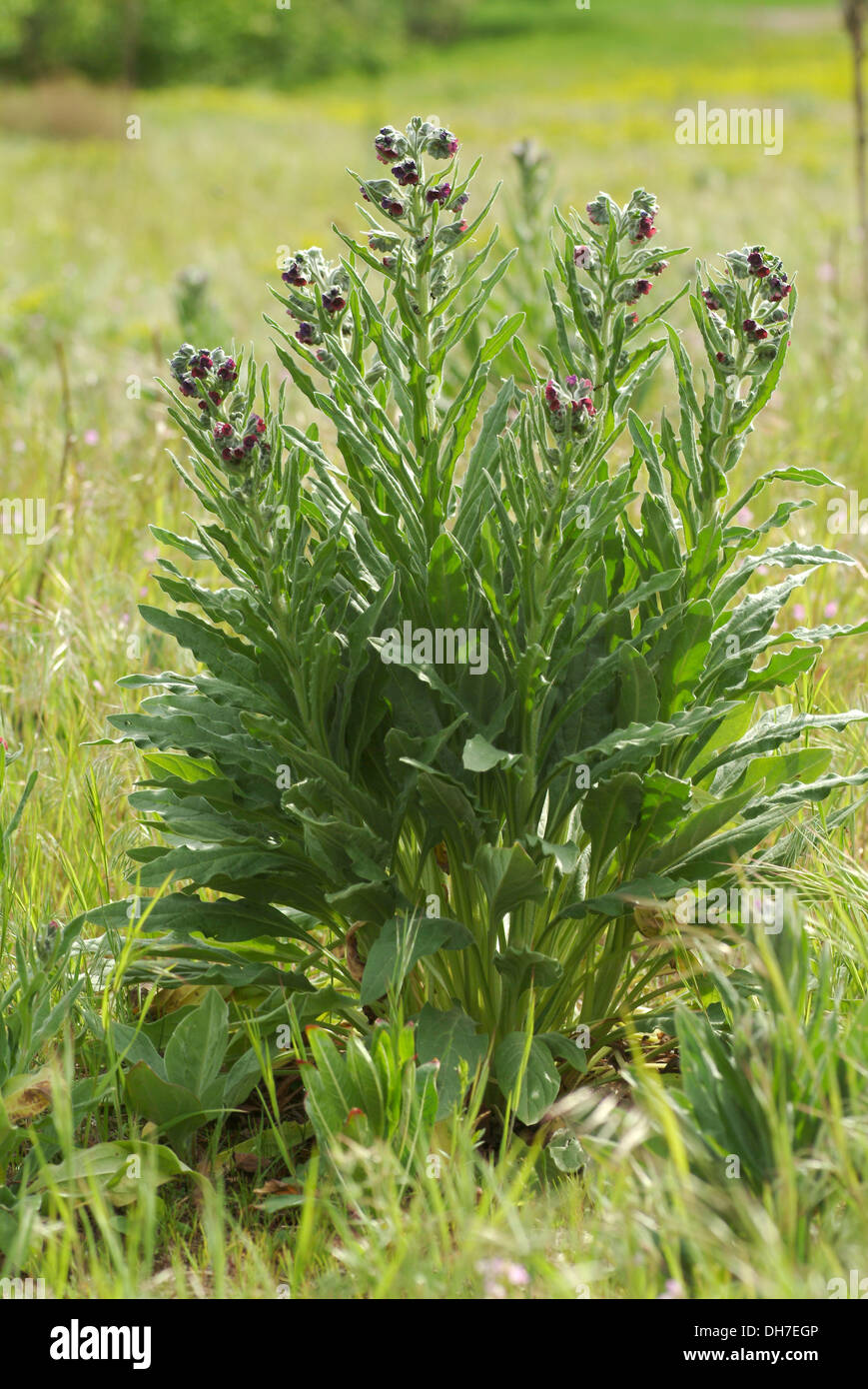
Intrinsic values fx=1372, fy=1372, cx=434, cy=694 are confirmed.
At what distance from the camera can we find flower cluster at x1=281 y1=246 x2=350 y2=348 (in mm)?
2211

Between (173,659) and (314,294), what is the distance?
143cm

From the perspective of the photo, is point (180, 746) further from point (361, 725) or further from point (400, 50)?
point (400, 50)

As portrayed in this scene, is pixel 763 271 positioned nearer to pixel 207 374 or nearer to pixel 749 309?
pixel 749 309

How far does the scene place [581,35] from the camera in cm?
5850

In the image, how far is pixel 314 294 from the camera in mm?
2293

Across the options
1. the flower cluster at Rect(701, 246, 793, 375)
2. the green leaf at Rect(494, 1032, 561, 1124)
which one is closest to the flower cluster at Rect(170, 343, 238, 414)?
the flower cluster at Rect(701, 246, 793, 375)

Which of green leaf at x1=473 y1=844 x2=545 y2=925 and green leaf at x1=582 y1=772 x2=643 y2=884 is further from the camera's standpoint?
green leaf at x1=582 y1=772 x2=643 y2=884

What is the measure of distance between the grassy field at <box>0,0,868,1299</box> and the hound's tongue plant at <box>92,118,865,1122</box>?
0.86 feet

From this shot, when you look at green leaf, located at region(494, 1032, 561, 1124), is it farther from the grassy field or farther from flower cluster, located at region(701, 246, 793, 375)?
flower cluster, located at region(701, 246, 793, 375)

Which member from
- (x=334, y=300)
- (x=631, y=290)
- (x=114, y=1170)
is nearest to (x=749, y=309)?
(x=631, y=290)

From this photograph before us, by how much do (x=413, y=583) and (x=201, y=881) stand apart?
2.02 ft

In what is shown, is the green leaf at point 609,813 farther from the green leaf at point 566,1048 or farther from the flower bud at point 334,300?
the flower bud at point 334,300

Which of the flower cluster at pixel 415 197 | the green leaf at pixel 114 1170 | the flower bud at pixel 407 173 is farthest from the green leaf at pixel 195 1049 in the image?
the flower bud at pixel 407 173
